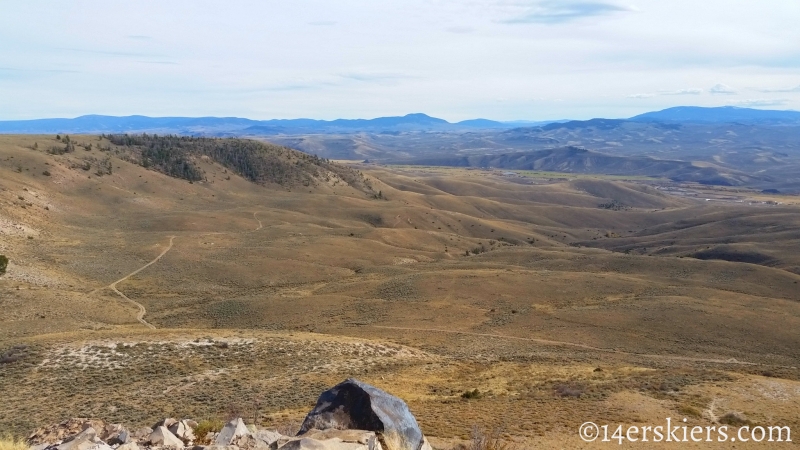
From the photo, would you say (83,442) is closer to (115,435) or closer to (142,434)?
(115,435)

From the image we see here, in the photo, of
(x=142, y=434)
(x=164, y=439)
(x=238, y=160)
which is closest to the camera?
(x=164, y=439)

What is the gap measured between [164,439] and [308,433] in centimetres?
364

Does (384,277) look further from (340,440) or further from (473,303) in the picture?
(340,440)

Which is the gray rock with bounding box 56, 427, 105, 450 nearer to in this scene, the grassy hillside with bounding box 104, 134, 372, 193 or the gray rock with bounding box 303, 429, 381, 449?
the gray rock with bounding box 303, 429, 381, 449

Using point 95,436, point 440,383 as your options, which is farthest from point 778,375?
point 95,436

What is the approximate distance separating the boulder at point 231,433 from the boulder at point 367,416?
1603mm

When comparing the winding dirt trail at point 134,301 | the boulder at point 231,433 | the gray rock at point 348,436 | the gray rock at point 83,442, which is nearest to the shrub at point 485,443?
the gray rock at point 348,436

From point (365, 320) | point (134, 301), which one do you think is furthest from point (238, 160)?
point (365, 320)

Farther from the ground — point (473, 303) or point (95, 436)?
point (95, 436)

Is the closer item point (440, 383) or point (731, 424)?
point (731, 424)

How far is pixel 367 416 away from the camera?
14656mm

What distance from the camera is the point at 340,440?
509 inches

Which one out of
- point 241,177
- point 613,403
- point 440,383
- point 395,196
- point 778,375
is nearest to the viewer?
point 613,403

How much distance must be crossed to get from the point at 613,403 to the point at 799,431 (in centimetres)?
669
